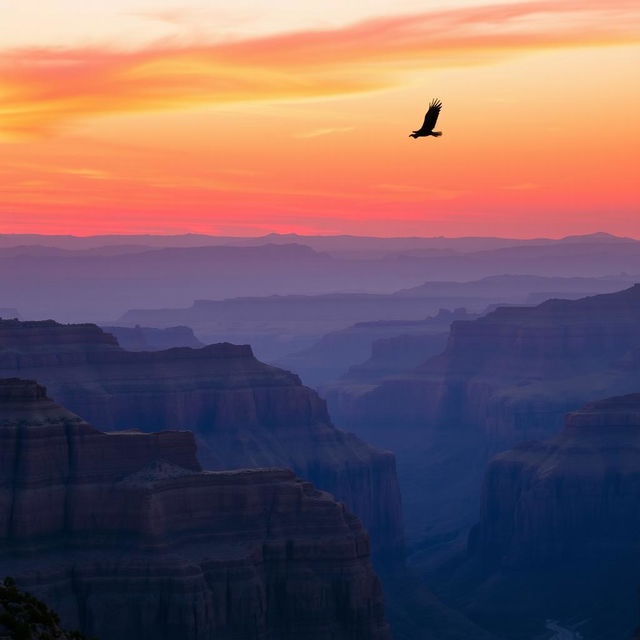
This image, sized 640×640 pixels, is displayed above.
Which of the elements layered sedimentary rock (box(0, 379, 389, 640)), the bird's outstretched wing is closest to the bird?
the bird's outstretched wing

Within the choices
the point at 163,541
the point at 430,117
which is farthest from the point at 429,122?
the point at 163,541

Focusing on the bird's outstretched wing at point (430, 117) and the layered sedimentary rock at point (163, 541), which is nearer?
the bird's outstretched wing at point (430, 117)

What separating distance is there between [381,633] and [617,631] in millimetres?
59821

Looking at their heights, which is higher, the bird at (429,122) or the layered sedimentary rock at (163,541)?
the bird at (429,122)

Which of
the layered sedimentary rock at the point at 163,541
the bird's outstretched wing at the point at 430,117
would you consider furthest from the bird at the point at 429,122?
the layered sedimentary rock at the point at 163,541

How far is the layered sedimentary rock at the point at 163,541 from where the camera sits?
134 m

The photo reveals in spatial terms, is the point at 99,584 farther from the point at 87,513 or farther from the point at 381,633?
the point at 381,633

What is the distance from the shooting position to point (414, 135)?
8431 centimetres

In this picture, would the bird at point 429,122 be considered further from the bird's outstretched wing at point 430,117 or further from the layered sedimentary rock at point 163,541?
the layered sedimentary rock at point 163,541

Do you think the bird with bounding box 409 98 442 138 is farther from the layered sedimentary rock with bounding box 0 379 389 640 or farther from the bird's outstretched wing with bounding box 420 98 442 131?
the layered sedimentary rock with bounding box 0 379 389 640

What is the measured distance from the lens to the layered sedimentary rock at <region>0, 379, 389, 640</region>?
134m

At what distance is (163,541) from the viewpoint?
13775 centimetres

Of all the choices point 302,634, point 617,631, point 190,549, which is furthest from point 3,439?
point 617,631

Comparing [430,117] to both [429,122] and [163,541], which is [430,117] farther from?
Result: [163,541]
